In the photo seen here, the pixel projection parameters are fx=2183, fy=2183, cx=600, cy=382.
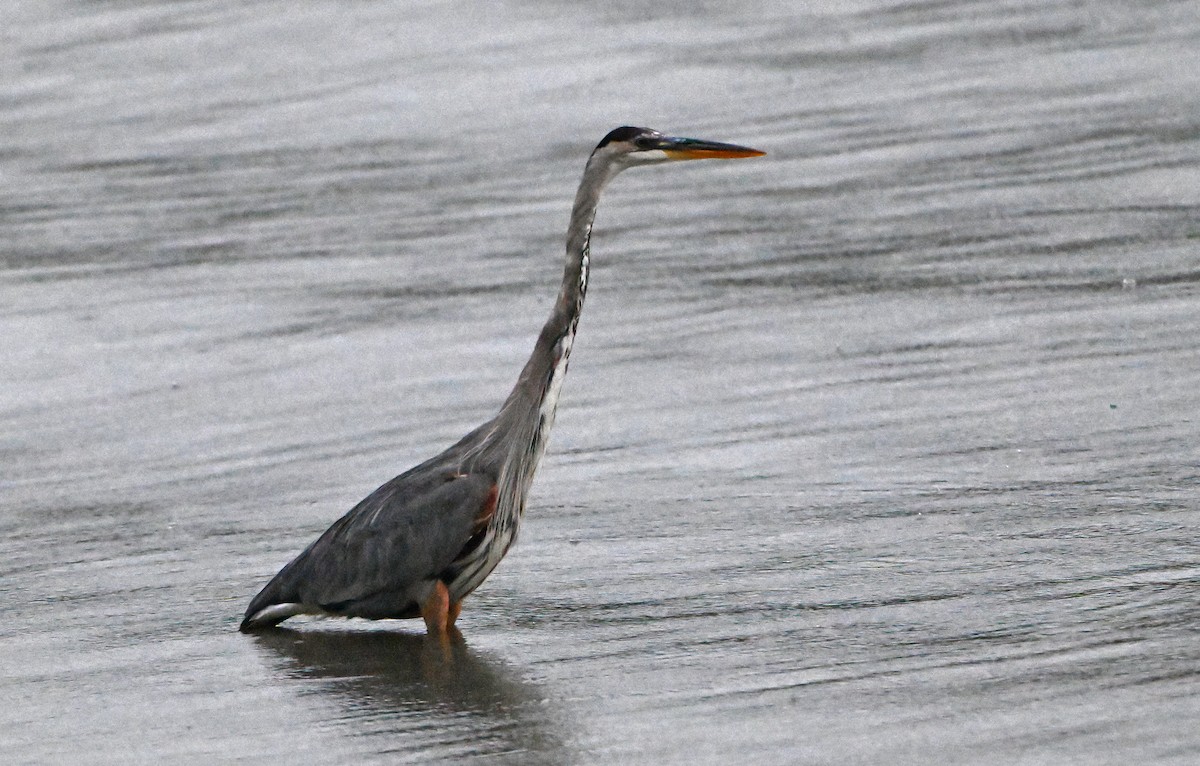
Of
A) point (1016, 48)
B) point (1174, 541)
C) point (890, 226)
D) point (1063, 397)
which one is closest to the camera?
point (1174, 541)

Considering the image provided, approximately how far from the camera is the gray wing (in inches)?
272

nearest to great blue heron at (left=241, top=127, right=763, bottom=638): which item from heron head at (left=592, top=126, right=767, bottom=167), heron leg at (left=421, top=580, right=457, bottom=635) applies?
heron leg at (left=421, top=580, right=457, bottom=635)

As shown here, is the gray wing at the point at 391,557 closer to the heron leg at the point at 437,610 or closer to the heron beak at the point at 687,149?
the heron leg at the point at 437,610

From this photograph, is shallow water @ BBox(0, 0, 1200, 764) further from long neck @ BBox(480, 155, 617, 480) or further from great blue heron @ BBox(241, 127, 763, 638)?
long neck @ BBox(480, 155, 617, 480)

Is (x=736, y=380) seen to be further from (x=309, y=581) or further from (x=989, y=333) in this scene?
(x=309, y=581)

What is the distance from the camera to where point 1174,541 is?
6934 mm

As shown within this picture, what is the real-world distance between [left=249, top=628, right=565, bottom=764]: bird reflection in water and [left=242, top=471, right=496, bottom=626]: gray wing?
146 millimetres

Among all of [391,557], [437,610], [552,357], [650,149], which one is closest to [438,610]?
[437,610]

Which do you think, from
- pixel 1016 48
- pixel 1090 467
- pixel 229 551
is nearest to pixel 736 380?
pixel 1090 467

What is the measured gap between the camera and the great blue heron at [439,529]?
272 inches

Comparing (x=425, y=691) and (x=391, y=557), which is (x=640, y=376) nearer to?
(x=391, y=557)

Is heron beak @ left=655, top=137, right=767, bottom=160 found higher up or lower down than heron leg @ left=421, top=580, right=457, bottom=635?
higher up

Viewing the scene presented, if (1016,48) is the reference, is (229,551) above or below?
below

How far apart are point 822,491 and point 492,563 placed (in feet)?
4.87
